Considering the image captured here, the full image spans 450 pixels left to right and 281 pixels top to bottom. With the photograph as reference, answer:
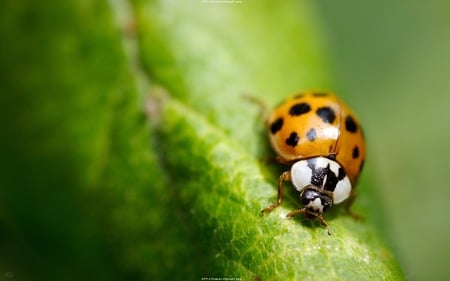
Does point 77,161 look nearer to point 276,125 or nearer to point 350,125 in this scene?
point 276,125

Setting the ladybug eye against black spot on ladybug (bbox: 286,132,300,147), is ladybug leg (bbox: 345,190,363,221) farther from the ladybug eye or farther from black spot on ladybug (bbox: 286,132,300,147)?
black spot on ladybug (bbox: 286,132,300,147)

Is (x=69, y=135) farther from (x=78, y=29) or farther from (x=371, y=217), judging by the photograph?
(x=371, y=217)

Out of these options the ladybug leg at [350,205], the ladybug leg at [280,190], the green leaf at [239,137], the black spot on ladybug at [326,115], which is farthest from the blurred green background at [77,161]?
the black spot on ladybug at [326,115]

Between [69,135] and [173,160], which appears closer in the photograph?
[173,160]

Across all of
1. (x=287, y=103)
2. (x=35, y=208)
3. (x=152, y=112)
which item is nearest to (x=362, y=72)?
(x=287, y=103)

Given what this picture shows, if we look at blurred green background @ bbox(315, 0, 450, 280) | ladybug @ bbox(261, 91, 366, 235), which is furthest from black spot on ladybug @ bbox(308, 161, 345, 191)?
blurred green background @ bbox(315, 0, 450, 280)

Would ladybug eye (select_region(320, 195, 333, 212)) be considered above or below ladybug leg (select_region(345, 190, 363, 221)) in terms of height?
above
